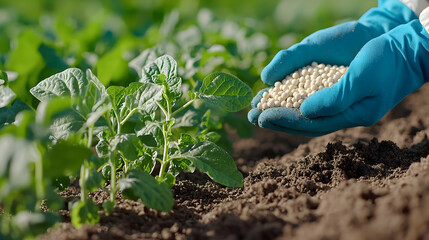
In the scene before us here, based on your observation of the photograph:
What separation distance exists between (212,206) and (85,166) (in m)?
0.60

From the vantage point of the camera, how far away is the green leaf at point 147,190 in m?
1.61

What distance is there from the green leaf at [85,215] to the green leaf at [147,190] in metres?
0.13

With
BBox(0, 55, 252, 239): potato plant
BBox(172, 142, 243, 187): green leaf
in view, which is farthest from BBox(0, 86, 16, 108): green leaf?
BBox(172, 142, 243, 187): green leaf

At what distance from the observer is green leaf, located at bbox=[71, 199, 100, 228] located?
1.54 metres

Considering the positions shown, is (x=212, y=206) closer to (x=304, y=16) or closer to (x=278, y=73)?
(x=278, y=73)

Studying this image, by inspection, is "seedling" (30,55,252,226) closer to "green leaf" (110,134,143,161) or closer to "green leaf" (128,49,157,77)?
"green leaf" (110,134,143,161)

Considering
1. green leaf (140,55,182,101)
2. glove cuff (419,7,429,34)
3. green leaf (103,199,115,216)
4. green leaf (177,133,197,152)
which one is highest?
glove cuff (419,7,429,34)

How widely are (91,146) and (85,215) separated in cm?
39

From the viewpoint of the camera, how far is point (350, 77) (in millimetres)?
2135

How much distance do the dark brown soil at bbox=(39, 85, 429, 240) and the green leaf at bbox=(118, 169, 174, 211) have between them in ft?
0.28

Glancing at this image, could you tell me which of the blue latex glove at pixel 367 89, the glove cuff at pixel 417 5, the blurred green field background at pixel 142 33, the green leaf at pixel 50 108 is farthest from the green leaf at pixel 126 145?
the glove cuff at pixel 417 5

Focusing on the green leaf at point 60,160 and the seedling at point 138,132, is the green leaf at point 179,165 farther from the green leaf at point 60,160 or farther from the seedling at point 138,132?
the green leaf at point 60,160

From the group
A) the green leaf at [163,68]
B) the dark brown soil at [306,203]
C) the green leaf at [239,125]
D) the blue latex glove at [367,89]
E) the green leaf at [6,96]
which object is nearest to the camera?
the dark brown soil at [306,203]

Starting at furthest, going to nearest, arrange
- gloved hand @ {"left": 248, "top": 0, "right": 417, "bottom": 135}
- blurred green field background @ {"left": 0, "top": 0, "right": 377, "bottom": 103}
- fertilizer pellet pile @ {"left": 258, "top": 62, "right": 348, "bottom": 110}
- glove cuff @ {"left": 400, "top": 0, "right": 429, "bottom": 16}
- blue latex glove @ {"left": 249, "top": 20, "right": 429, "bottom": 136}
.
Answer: blurred green field background @ {"left": 0, "top": 0, "right": 377, "bottom": 103} → glove cuff @ {"left": 400, "top": 0, "right": 429, "bottom": 16} → gloved hand @ {"left": 248, "top": 0, "right": 417, "bottom": 135} → fertilizer pellet pile @ {"left": 258, "top": 62, "right": 348, "bottom": 110} → blue latex glove @ {"left": 249, "top": 20, "right": 429, "bottom": 136}
